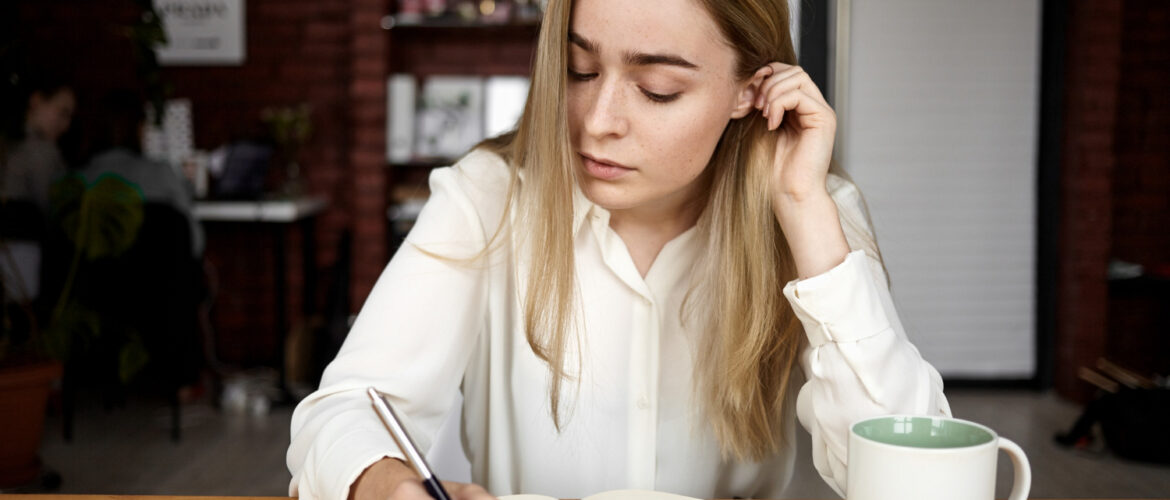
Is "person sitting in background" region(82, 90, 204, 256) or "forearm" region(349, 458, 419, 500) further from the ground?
"person sitting in background" region(82, 90, 204, 256)

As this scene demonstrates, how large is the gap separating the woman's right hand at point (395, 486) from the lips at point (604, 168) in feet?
1.17

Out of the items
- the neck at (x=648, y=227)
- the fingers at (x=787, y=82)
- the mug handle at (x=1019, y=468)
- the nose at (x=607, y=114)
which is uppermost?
the fingers at (x=787, y=82)

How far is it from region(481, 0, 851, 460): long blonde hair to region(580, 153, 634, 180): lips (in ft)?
0.07

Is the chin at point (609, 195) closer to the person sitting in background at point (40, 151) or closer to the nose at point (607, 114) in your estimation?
the nose at point (607, 114)

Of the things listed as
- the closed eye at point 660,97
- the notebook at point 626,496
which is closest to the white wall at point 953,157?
the closed eye at point 660,97

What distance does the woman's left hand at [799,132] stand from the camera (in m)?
1.04

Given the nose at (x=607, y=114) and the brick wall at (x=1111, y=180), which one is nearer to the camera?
the nose at (x=607, y=114)

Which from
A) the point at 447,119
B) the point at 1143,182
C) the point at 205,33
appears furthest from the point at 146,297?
the point at 1143,182

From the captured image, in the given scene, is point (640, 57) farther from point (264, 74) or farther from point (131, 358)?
point (264, 74)

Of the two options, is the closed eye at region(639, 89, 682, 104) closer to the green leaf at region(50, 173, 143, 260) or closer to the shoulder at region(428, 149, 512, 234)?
the shoulder at region(428, 149, 512, 234)

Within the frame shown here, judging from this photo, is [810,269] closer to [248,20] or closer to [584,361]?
[584,361]

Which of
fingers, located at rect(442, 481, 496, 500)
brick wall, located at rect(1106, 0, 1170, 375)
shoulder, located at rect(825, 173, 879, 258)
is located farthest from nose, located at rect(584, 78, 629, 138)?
brick wall, located at rect(1106, 0, 1170, 375)

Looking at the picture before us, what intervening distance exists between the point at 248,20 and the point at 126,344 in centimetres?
209

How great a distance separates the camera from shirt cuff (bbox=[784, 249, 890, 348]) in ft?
3.08
